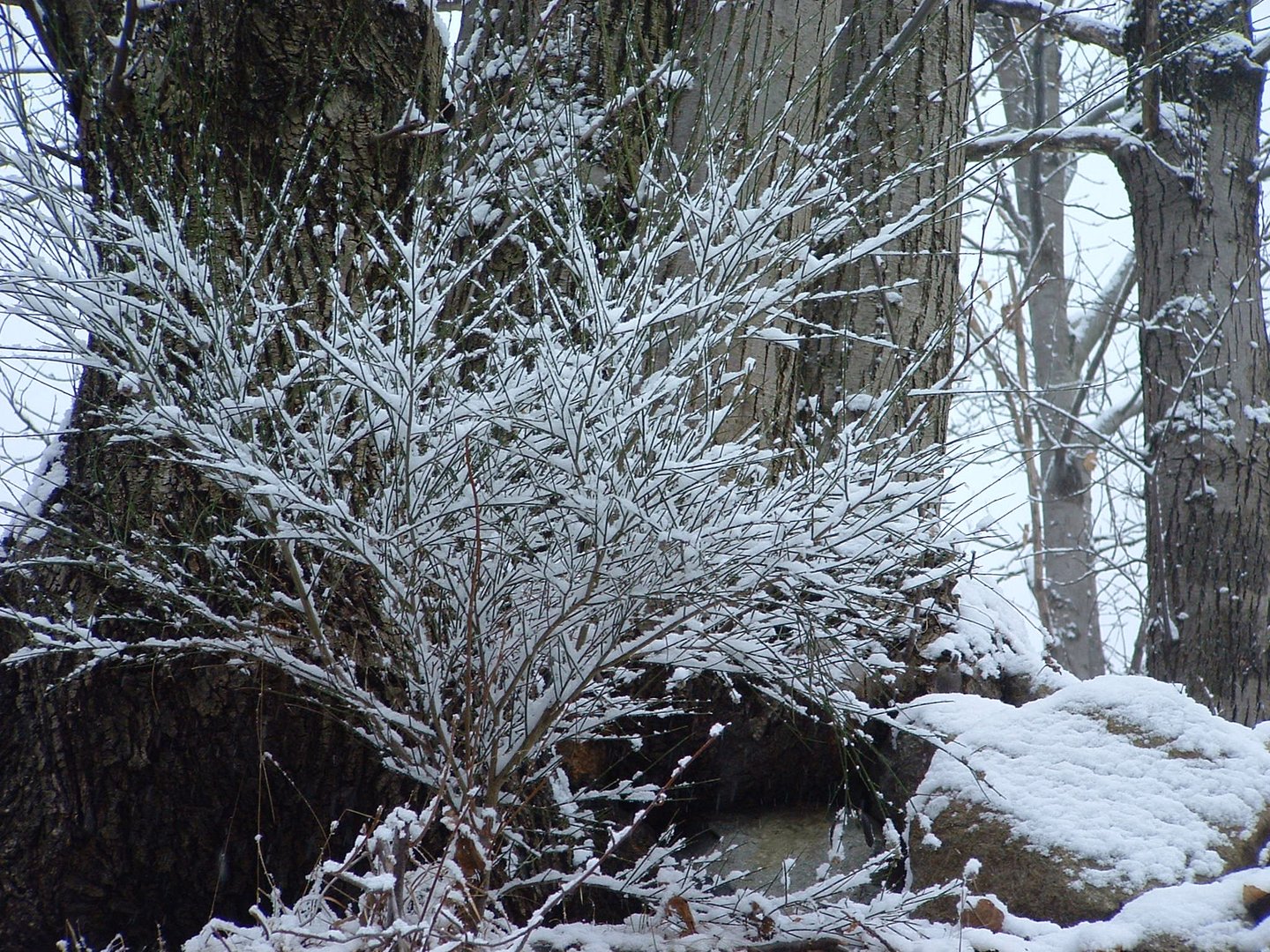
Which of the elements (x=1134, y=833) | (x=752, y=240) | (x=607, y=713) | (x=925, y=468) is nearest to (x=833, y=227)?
(x=752, y=240)

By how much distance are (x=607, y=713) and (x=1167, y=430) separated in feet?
12.4

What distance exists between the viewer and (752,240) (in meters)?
1.86

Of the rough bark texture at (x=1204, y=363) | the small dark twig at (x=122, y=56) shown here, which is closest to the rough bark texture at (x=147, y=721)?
the small dark twig at (x=122, y=56)

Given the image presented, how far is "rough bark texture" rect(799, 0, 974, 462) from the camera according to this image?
341 cm

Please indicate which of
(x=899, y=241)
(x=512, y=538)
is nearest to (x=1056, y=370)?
(x=899, y=241)

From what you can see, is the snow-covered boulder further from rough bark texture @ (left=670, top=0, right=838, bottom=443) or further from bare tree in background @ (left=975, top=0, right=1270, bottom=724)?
bare tree in background @ (left=975, top=0, right=1270, bottom=724)

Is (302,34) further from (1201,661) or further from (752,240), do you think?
(1201,661)

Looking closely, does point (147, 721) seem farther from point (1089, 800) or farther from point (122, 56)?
point (1089, 800)

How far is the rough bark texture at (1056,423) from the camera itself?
8.96 metres

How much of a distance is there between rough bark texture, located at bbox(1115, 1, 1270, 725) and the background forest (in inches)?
53.4

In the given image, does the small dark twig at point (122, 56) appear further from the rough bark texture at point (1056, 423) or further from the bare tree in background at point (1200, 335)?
the rough bark texture at point (1056, 423)

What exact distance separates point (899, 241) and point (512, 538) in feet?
7.62

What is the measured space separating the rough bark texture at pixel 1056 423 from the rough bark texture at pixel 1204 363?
265cm

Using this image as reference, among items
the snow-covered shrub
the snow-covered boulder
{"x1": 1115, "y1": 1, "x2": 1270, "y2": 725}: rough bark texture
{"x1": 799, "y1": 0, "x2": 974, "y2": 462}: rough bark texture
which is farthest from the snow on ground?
{"x1": 1115, "y1": 1, "x2": 1270, "y2": 725}: rough bark texture
